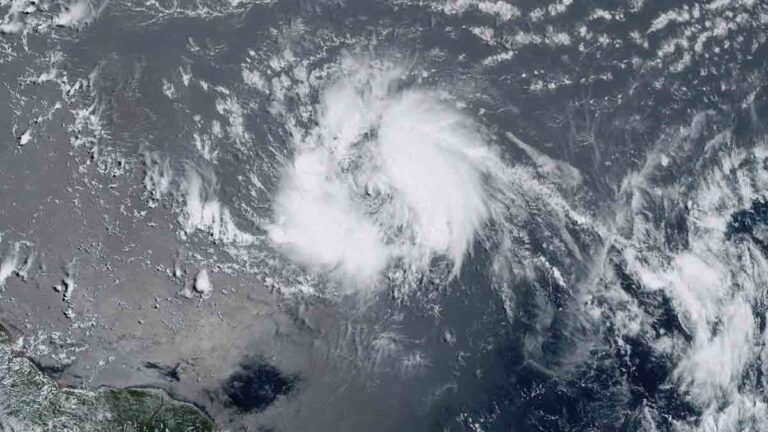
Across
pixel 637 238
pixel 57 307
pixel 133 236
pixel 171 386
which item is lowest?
pixel 171 386

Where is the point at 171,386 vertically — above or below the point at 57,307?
below

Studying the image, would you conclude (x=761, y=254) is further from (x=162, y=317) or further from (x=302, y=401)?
(x=162, y=317)

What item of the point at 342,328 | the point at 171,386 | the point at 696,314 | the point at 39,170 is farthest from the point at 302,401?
the point at 696,314

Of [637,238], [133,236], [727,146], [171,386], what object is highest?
[727,146]

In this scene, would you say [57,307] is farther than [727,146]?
No

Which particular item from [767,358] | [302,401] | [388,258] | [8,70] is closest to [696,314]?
[767,358]

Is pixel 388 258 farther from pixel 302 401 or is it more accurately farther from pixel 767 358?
pixel 767 358
